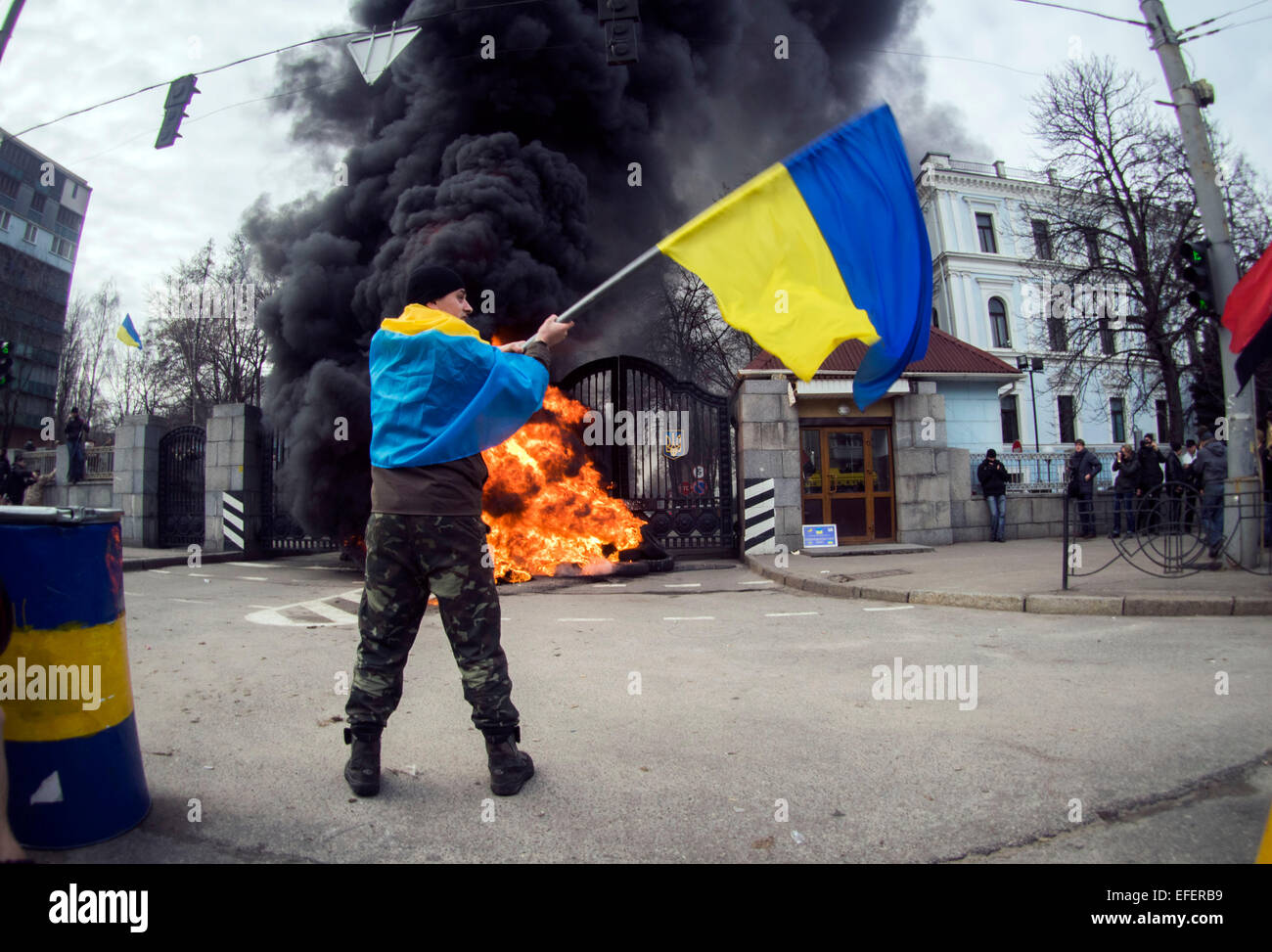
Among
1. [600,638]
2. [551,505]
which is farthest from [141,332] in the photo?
[600,638]

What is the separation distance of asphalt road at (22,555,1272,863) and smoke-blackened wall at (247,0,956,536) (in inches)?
290

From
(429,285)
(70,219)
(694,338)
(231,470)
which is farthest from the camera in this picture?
(70,219)

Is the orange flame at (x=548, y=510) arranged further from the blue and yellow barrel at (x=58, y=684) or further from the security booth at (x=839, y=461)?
the blue and yellow barrel at (x=58, y=684)

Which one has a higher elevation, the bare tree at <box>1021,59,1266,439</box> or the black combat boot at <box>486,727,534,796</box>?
the bare tree at <box>1021,59,1266,439</box>

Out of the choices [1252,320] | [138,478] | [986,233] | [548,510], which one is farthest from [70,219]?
[1252,320]

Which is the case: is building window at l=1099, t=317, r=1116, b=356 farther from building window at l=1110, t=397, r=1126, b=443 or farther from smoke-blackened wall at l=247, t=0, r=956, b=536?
smoke-blackened wall at l=247, t=0, r=956, b=536

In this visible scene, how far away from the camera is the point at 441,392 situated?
108 inches

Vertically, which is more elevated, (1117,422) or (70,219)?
(70,219)

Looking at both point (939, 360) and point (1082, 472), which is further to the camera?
point (939, 360)

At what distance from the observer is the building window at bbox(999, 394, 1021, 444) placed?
32391mm

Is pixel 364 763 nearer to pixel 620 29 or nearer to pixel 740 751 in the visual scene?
pixel 740 751

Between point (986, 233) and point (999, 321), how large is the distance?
14.6 feet

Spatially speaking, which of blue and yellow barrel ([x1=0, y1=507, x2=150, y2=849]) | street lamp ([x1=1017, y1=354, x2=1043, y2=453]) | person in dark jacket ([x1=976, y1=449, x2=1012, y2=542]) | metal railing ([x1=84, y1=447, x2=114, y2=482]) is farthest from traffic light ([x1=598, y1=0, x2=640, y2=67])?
street lamp ([x1=1017, y1=354, x2=1043, y2=453])
